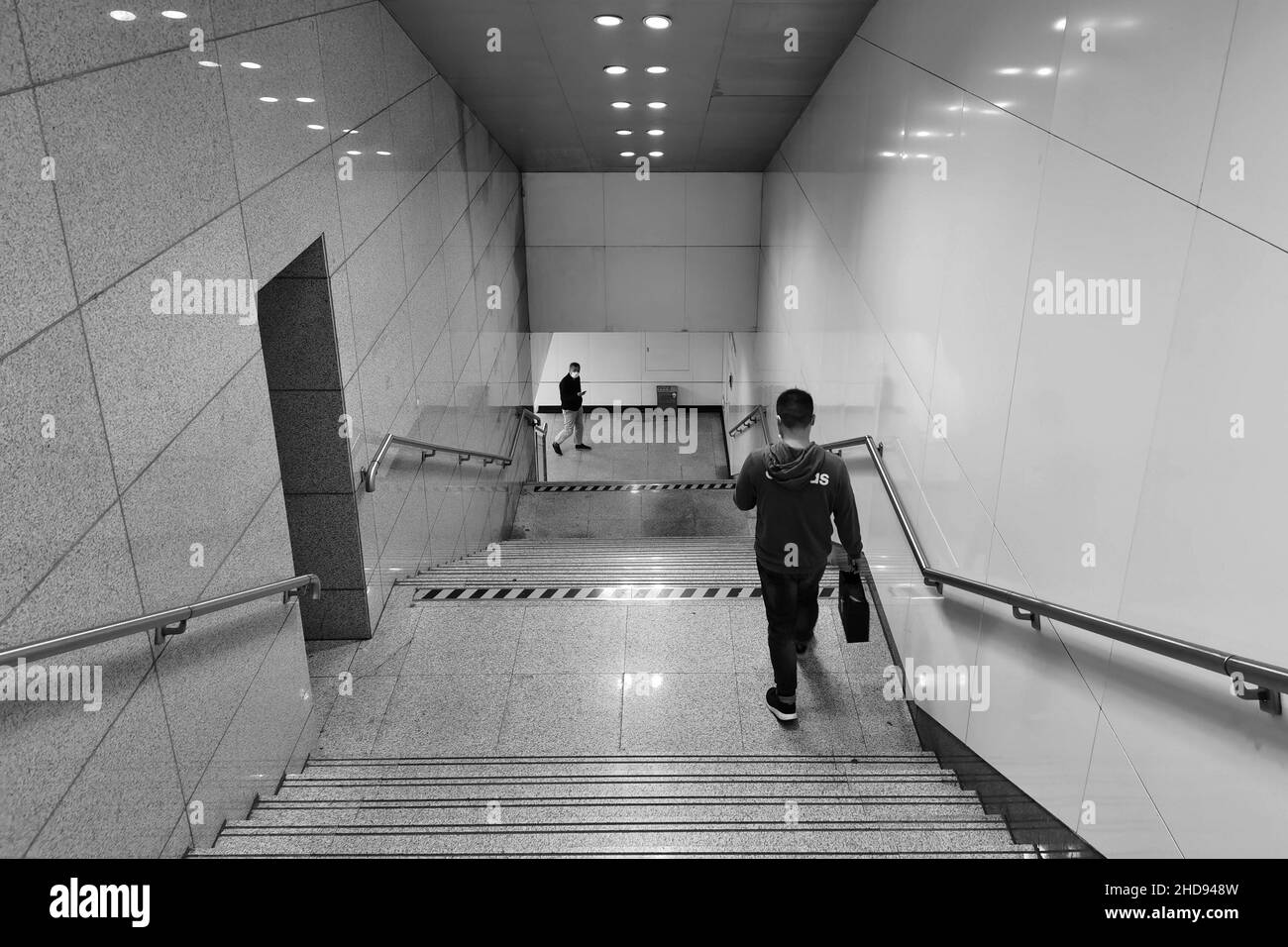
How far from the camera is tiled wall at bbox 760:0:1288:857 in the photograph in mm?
1798

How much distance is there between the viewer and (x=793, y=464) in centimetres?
382

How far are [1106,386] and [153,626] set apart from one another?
2.83 metres

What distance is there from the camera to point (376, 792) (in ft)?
11.8

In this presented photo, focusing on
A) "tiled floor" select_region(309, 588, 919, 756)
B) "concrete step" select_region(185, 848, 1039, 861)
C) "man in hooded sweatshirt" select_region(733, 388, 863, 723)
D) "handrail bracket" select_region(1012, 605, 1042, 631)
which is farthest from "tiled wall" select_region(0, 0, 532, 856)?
"handrail bracket" select_region(1012, 605, 1042, 631)

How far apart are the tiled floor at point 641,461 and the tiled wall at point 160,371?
8.95m

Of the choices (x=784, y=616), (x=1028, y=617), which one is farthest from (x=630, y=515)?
(x=1028, y=617)

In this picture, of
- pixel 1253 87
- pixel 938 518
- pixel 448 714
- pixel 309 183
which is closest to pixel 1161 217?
pixel 1253 87

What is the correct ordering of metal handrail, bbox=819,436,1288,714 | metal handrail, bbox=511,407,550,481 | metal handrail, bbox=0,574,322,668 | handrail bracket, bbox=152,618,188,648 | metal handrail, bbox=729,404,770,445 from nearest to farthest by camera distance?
1. metal handrail, bbox=819,436,1288,714
2. metal handrail, bbox=0,574,322,668
3. handrail bracket, bbox=152,618,188,648
4. metal handrail, bbox=729,404,770,445
5. metal handrail, bbox=511,407,550,481

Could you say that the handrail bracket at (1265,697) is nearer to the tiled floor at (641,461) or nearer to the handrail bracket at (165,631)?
the handrail bracket at (165,631)

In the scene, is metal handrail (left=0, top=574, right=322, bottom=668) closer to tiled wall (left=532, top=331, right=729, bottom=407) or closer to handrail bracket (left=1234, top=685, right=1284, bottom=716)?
handrail bracket (left=1234, top=685, right=1284, bottom=716)

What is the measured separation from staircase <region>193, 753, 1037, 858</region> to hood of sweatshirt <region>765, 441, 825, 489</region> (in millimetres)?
1255

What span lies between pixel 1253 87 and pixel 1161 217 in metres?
0.38

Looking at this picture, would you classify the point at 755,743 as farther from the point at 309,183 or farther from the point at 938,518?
the point at 309,183

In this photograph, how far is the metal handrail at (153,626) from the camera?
1963 millimetres
